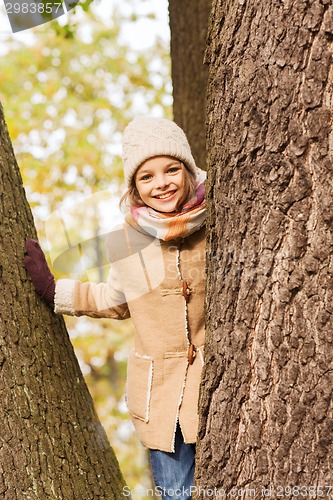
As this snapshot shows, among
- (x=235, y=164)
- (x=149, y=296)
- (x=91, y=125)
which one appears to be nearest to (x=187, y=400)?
(x=149, y=296)

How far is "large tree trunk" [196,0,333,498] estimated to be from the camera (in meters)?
1.67

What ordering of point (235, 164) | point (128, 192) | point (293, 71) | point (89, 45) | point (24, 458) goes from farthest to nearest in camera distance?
point (89, 45)
point (128, 192)
point (24, 458)
point (235, 164)
point (293, 71)

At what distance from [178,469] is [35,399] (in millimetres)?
647

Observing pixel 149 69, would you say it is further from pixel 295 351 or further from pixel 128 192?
pixel 295 351

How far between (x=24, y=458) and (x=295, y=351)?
1.20 metres

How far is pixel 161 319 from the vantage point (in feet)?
8.39

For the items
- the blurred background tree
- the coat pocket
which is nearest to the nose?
the coat pocket

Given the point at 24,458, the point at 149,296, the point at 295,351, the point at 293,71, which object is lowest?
the point at 24,458

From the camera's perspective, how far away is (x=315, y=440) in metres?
1.70

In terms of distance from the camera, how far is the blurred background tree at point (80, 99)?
10.3 meters

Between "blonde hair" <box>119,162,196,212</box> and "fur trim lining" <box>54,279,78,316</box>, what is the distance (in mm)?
419

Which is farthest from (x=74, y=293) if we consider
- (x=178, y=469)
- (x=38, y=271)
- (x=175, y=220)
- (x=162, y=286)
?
(x=178, y=469)

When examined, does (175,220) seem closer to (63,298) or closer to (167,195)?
(167,195)

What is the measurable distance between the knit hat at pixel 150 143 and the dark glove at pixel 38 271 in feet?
1.57
